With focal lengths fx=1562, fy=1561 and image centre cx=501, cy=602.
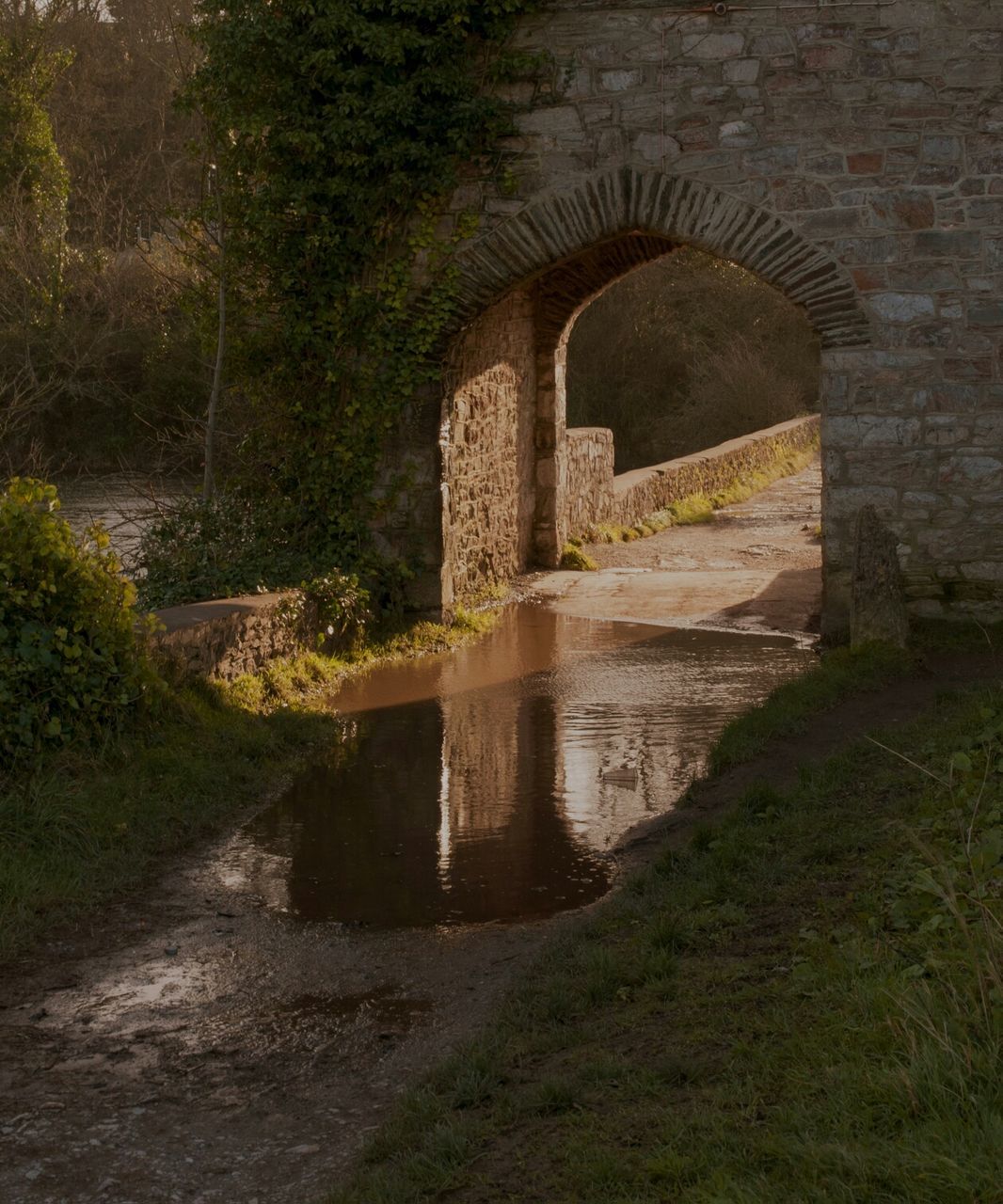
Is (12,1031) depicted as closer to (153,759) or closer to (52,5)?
(153,759)

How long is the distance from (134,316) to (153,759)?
46.6 ft

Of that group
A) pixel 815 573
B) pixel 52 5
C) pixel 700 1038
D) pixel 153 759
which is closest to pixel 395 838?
pixel 153 759

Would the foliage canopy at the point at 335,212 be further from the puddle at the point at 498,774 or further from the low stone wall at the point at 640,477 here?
the low stone wall at the point at 640,477

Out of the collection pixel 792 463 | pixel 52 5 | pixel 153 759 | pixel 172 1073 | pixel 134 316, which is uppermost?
pixel 52 5

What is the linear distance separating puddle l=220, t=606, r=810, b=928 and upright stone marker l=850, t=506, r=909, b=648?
628mm

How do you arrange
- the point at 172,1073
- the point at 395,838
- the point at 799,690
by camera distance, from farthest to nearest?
the point at 799,690 → the point at 395,838 → the point at 172,1073

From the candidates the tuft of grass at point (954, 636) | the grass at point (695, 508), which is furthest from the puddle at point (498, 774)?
the grass at point (695, 508)

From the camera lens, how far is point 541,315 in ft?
45.5

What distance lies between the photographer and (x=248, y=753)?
7.86 meters

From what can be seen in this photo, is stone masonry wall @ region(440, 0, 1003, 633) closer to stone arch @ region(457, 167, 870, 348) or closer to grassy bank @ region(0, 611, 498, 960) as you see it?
stone arch @ region(457, 167, 870, 348)

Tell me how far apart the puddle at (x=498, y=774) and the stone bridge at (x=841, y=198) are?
1415 mm

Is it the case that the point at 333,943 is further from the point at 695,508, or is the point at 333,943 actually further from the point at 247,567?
the point at 695,508

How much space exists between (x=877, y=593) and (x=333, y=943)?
521cm

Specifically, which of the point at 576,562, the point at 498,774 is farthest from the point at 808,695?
the point at 576,562
